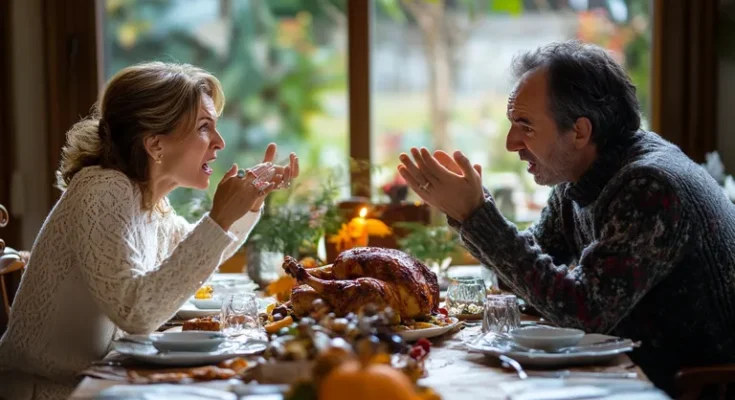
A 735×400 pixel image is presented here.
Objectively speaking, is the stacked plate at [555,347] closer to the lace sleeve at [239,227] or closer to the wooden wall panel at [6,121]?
the lace sleeve at [239,227]

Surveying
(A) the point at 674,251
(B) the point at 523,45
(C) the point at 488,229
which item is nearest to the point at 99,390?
(C) the point at 488,229

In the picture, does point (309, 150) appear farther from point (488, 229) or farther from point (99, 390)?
point (99, 390)

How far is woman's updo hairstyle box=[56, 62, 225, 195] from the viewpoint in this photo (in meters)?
2.39

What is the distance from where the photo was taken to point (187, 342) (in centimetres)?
187

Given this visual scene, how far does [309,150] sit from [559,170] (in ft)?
7.40

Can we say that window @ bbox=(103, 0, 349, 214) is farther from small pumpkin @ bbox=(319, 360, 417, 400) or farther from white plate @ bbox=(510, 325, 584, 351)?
small pumpkin @ bbox=(319, 360, 417, 400)

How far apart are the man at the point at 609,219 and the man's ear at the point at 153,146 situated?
0.61 m

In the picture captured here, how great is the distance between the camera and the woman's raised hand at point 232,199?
7.10 ft

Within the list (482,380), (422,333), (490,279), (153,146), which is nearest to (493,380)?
(482,380)

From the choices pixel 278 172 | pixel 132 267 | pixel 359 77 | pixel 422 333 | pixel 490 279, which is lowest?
pixel 490 279

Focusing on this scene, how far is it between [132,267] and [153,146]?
43cm

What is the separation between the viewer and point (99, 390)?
1691 millimetres

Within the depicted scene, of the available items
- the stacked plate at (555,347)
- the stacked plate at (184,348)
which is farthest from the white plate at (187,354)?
the stacked plate at (555,347)

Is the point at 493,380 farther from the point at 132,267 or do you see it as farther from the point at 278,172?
the point at 278,172
